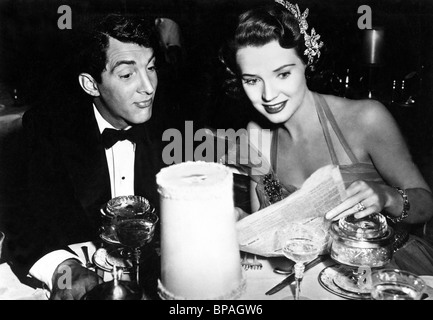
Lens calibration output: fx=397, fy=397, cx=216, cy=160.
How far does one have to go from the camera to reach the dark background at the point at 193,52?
1.79m

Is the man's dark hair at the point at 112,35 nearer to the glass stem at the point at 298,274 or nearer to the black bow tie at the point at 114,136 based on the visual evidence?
the black bow tie at the point at 114,136

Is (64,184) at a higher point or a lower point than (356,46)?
lower

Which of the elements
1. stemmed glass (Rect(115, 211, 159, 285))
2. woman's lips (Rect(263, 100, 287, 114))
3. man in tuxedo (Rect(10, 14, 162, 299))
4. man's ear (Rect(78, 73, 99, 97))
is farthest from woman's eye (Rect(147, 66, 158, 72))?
stemmed glass (Rect(115, 211, 159, 285))

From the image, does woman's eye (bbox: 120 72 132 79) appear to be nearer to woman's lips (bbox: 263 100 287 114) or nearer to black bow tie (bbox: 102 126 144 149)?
black bow tie (bbox: 102 126 144 149)

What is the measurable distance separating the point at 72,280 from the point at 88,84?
1.05 m

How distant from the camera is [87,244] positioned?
142 centimetres

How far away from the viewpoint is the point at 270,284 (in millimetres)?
1185

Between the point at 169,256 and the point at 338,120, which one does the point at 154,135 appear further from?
the point at 169,256

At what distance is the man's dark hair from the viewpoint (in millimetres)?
1767

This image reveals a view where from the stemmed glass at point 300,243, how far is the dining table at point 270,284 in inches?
2.5

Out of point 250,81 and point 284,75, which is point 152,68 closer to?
point 250,81
